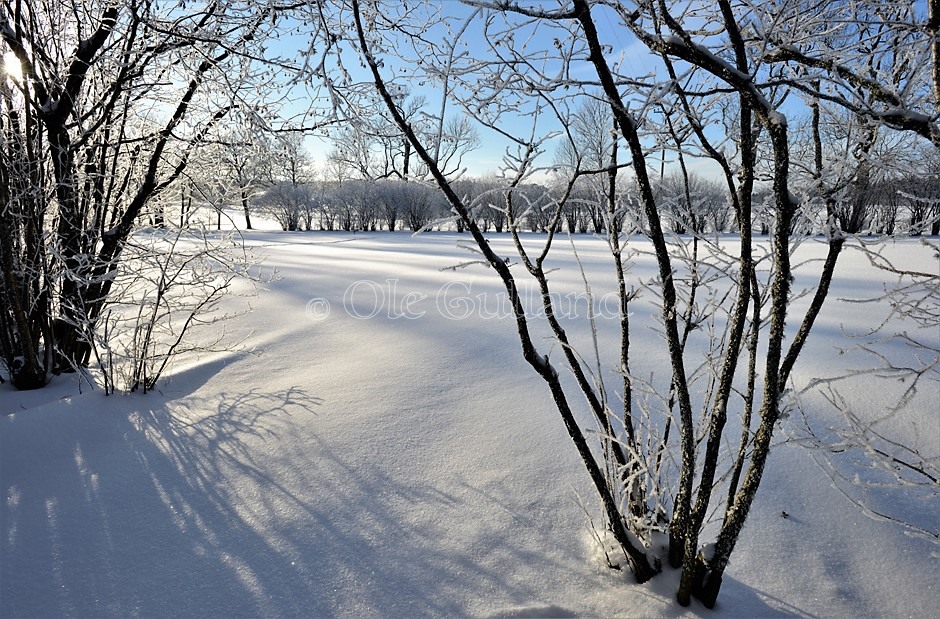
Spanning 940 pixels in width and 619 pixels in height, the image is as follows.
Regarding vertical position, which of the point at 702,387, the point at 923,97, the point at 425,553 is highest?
the point at 923,97

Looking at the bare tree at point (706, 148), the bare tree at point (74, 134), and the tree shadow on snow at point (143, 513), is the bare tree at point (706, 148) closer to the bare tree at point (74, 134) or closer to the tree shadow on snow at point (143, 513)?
the tree shadow on snow at point (143, 513)

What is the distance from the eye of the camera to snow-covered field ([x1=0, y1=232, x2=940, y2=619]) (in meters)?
1.44

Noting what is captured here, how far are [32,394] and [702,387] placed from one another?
4179 millimetres

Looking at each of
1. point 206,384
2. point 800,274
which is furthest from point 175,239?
point 800,274

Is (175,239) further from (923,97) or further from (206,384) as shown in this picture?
(923,97)

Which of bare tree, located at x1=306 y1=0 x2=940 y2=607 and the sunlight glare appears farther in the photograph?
the sunlight glare

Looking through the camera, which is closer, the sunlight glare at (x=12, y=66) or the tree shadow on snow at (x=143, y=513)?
the tree shadow on snow at (x=143, y=513)

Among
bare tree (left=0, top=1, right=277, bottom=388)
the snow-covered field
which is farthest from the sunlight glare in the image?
the snow-covered field

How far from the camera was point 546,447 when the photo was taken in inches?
88.4

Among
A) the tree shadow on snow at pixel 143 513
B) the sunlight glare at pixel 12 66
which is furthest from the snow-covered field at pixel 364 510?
the sunlight glare at pixel 12 66

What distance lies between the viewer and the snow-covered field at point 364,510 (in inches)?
56.8

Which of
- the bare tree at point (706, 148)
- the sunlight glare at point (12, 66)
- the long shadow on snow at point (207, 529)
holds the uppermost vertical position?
the sunlight glare at point (12, 66)

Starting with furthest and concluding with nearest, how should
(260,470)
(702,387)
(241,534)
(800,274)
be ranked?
(800,274)
(702,387)
(260,470)
(241,534)

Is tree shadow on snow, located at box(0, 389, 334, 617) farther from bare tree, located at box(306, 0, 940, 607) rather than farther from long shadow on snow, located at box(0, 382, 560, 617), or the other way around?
bare tree, located at box(306, 0, 940, 607)
